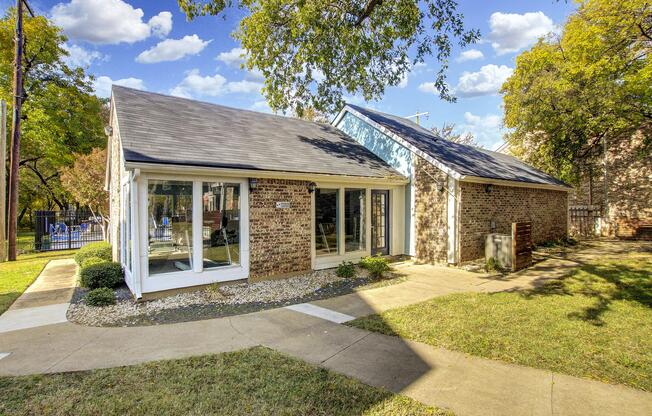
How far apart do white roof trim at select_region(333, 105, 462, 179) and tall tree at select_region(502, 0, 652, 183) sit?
24.3 ft

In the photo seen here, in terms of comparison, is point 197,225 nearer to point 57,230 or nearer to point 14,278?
point 14,278

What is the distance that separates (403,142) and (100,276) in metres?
9.53

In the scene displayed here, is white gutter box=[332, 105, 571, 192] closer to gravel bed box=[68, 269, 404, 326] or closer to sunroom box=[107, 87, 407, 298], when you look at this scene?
sunroom box=[107, 87, 407, 298]

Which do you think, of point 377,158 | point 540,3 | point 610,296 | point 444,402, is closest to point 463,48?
point 540,3

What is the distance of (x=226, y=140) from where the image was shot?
30.0 feet

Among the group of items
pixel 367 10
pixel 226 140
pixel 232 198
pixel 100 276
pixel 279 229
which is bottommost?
pixel 100 276

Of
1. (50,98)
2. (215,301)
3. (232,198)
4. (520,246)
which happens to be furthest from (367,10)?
(50,98)

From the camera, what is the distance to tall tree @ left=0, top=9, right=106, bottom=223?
791 inches

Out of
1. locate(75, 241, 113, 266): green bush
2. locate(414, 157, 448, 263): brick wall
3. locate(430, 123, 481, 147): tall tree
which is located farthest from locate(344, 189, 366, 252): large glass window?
locate(430, 123, 481, 147): tall tree

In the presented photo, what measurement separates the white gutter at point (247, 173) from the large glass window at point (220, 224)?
0.37 metres

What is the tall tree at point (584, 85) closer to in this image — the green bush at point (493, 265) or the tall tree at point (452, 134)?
the green bush at point (493, 265)

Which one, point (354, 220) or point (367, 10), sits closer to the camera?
point (367, 10)

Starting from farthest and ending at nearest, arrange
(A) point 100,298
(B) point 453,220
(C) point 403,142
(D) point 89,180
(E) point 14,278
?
(D) point 89,180
(C) point 403,142
(B) point 453,220
(E) point 14,278
(A) point 100,298

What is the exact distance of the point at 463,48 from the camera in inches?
418
